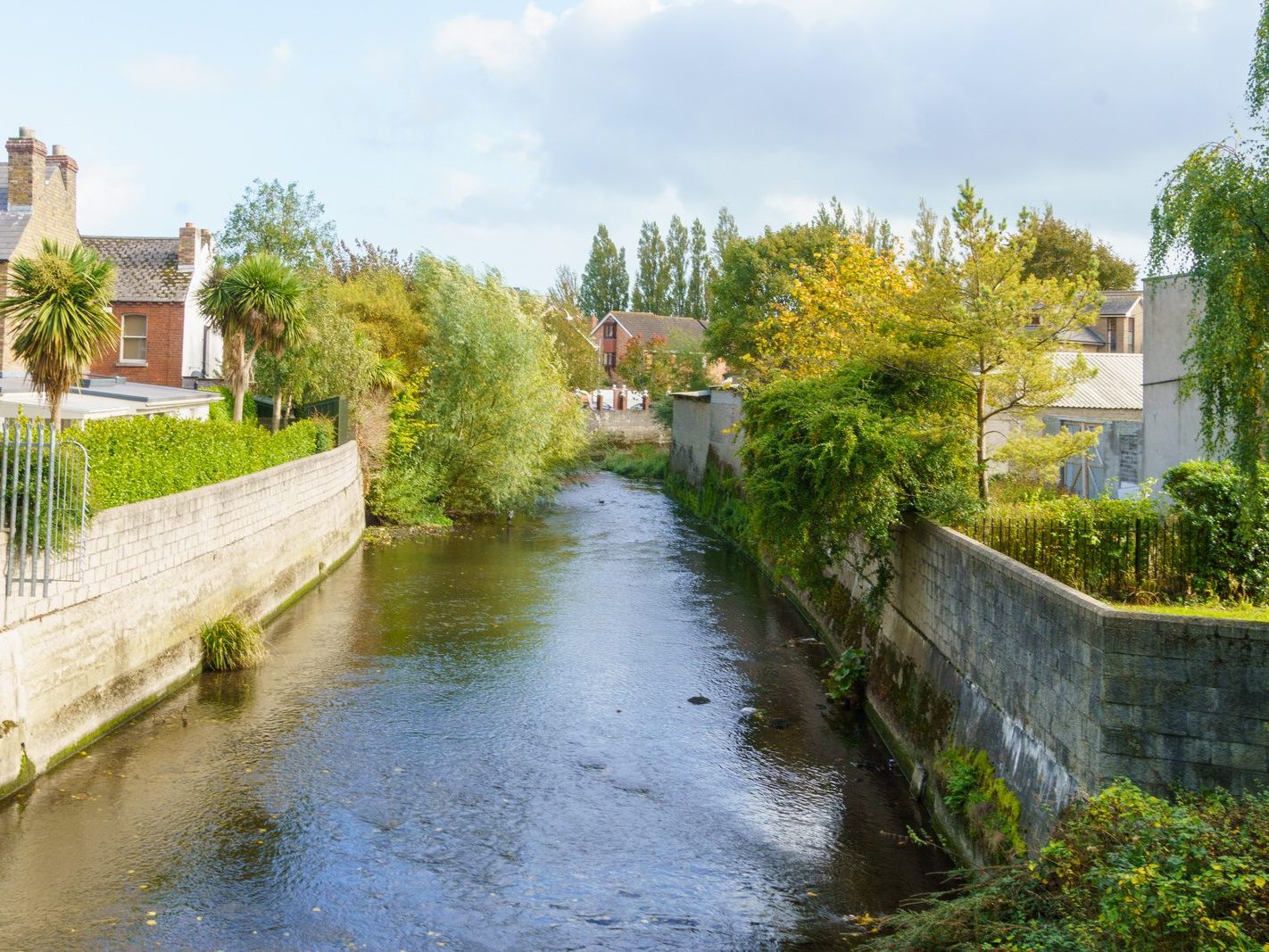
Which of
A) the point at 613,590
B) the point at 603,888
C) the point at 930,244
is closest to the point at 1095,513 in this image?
the point at 603,888

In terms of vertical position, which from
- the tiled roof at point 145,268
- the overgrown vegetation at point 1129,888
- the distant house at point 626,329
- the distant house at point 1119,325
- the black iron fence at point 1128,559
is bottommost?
the overgrown vegetation at point 1129,888

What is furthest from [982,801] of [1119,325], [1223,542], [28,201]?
[1119,325]

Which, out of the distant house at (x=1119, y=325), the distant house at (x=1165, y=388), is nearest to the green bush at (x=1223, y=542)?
the distant house at (x=1165, y=388)

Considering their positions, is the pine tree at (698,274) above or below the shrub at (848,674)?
above

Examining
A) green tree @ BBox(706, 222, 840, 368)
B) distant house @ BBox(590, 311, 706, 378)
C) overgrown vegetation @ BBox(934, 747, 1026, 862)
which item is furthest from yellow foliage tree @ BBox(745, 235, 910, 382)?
distant house @ BBox(590, 311, 706, 378)

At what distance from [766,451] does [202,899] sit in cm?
902

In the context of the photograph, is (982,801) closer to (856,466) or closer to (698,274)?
(856,466)

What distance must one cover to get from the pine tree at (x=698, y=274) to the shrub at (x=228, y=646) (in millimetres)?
77562

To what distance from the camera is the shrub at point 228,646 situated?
53.6ft

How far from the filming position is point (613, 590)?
23.9 m

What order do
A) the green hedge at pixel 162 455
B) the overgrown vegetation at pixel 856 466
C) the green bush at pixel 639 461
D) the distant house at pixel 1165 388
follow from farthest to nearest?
the green bush at pixel 639 461
the distant house at pixel 1165 388
the overgrown vegetation at pixel 856 466
the green hedge at pixel 162 455

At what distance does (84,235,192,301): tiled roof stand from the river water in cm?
1700

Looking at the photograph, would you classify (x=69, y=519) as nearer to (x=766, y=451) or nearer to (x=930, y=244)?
(x=766, y=451)

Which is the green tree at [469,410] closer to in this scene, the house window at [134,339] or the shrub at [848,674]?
the house window at [134,339]
